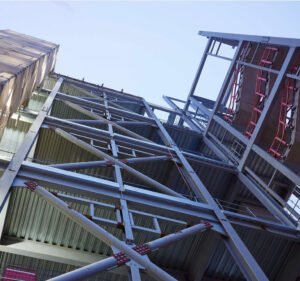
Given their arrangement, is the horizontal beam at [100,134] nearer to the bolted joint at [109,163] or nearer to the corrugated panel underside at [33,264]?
the bolted joint at [109,163]

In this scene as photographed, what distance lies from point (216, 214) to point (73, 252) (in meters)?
5.27

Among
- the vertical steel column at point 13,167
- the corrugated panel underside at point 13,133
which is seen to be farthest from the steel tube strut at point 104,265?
the corrugated panel underside at point 13,133

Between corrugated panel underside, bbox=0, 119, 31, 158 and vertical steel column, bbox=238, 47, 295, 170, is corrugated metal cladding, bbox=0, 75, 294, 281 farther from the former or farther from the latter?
corrugated panel underside, bbox=0, 119, 31, 158

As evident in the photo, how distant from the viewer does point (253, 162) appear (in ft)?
61.9

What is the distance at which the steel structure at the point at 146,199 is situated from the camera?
7.66 m

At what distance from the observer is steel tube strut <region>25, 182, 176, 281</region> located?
641 centimetres

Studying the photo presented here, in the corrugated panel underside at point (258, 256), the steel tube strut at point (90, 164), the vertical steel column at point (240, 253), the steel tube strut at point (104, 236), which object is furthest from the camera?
the corrugated panel underside at point (258, 256)

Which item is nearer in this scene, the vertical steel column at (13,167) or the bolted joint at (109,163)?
the vertical steel column at (13,167)

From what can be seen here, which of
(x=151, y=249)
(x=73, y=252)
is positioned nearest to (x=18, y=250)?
(x=73, y=252)

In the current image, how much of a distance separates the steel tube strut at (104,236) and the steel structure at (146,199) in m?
0.02

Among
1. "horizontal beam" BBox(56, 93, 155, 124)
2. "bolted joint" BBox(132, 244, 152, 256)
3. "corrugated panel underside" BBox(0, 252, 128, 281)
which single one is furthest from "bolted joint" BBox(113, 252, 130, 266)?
"horizontal beam" BBox(56, 93, 155, 124)

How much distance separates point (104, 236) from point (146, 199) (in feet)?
7.49

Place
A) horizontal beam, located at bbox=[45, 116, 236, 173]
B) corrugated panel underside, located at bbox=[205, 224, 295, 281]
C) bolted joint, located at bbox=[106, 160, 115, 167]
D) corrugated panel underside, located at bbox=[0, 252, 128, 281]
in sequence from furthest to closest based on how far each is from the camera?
horizontal beam, located at bbox=[45, 116, 236, 173]
corrugated panel underside, located at bbox=[205, 224, 295, 281]
corrugated panel underside, located at bbox=[0, 252, 128, 281]
bolted joint, located at bbox=[106, 160, 115, 167]

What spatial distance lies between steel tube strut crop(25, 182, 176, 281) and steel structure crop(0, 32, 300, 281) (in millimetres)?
23
